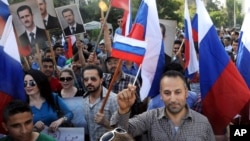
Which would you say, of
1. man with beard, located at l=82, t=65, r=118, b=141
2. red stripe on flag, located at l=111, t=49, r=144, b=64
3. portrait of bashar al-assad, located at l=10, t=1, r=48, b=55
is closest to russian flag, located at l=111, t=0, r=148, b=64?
red stripe on flag, located at l=111, t=49, r=144, b=64

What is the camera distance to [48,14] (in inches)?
262

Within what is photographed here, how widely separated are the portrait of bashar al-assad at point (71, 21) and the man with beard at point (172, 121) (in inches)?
152

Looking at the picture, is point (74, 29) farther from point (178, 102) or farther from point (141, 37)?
point (178, 102)

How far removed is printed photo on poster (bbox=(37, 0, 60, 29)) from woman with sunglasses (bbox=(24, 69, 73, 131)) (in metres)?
2.14

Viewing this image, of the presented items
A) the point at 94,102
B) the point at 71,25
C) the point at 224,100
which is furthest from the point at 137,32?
the point at 71,25

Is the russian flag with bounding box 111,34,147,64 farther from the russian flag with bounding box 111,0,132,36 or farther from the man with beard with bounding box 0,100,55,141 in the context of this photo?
the russian flag with bounding box 111,0,132,36

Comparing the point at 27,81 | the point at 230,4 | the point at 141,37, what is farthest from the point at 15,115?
the point at 230,4

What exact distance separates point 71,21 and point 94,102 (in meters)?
2.75

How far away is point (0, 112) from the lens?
407 centimetres

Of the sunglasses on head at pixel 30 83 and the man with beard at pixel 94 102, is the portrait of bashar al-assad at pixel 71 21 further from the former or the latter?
the sunglasses on head at pixel 30 83

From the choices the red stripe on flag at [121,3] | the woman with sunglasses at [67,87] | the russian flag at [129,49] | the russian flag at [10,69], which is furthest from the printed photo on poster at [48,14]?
the russian flag at [129,49]

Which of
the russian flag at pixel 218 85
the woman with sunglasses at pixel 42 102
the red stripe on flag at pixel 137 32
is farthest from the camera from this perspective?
the red stripe on flag at pixel 137 32

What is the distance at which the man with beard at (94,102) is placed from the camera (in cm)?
442

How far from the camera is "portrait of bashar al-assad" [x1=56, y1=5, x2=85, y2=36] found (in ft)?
22.8
